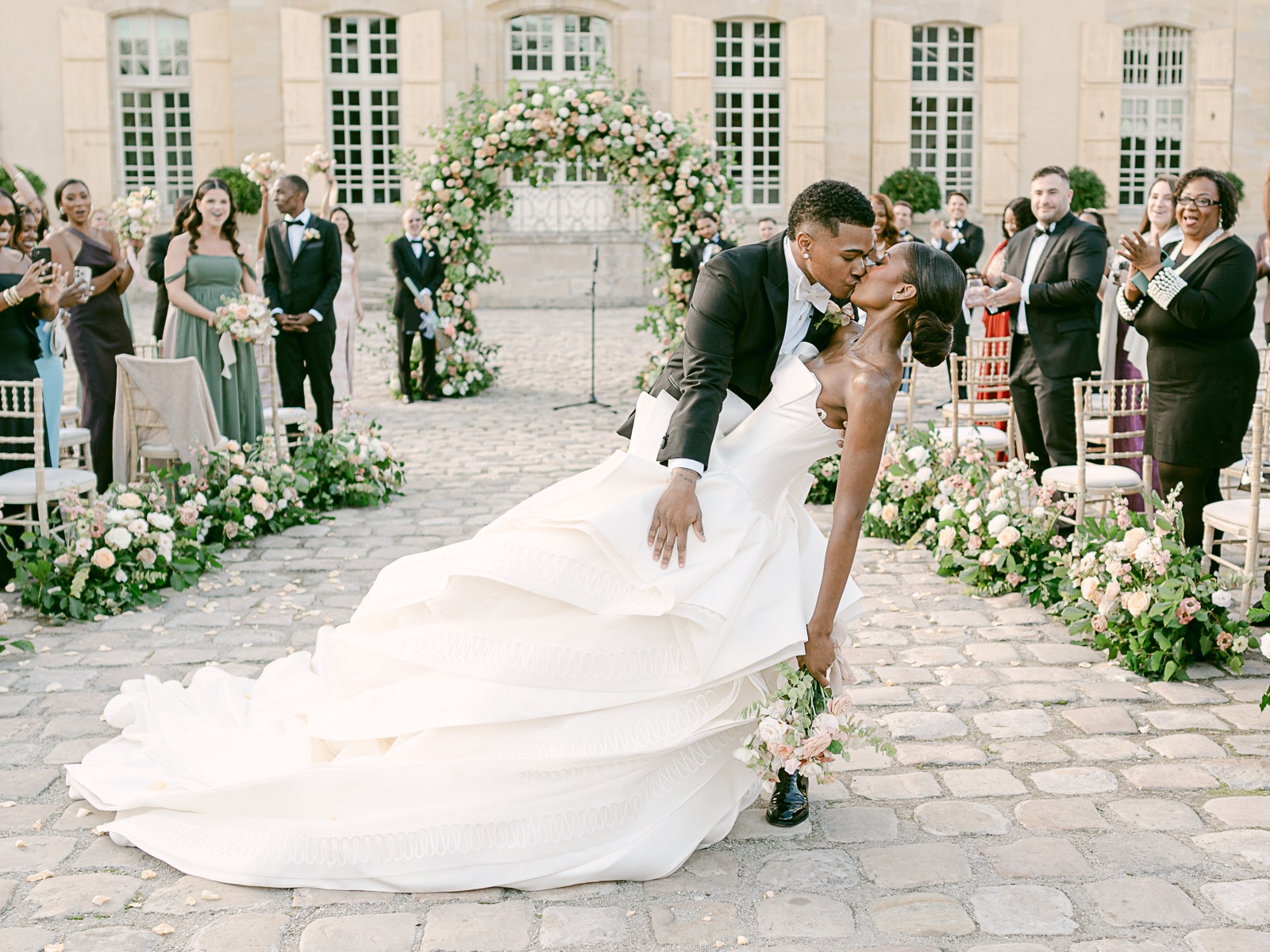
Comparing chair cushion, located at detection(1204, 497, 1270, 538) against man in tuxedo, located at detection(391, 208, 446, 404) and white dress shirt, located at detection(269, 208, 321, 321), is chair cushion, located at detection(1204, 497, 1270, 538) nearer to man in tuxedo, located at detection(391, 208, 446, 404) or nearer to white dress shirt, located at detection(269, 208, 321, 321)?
white dress shirt, located at detection(269, 208, 321, 321)

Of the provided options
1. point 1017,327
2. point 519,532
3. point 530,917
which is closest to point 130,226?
point 1017,327

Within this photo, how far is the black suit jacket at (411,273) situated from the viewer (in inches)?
514

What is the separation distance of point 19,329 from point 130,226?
239cm

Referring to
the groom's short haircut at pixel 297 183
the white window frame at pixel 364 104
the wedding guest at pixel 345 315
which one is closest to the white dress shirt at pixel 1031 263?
the groom's short haircut at pixel 297 183

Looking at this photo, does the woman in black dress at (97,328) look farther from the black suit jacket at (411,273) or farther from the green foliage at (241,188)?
the green foliage at (241,188)

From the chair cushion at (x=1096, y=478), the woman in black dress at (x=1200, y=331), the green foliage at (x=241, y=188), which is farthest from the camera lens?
the green foliage at (x=241, y=188)

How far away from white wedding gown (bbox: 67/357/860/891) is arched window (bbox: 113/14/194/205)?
20834mm

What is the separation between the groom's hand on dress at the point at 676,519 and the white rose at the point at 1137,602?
234 cm

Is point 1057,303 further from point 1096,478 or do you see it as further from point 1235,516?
point 1235,516

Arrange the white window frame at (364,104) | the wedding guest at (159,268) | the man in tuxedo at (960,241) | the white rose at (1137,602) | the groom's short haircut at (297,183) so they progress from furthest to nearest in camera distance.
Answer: the white window frame at (364,104) → the man in tuxedo at (960,241) → the wedding guest at (159,268) → the groom's short haircut at (297,183) → the white rose at (1137,602)

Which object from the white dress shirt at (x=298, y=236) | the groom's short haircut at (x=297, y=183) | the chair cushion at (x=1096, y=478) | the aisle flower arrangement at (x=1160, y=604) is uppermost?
the groom's short haircut at (x=297, y=183)

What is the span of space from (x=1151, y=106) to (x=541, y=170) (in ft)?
51.9

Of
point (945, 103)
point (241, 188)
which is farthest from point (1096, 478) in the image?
point (945, 103)

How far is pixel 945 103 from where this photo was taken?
2409cm
